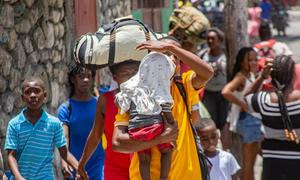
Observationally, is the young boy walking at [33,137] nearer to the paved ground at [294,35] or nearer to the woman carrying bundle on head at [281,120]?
the woman carrying bundle on head at [281,120]

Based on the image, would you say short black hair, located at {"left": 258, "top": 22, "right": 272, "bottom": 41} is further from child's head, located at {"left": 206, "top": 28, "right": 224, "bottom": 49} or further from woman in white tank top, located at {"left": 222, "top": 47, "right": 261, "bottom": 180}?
woman in white tank top, located at {"left": 222, "top": 47, "right": 261, "bottom": 180}

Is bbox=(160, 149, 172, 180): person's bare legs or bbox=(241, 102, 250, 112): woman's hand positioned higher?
bbox=(160, 149, 172, 180): person's bare legs

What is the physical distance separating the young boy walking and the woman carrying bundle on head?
5.13 feet

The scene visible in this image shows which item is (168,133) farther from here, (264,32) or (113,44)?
(264,32)

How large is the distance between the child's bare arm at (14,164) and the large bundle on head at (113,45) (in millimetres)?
1306

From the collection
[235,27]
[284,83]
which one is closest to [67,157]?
[284,83]

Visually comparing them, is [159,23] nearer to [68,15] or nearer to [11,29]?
[68,15]

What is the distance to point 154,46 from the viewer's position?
14.3 ft

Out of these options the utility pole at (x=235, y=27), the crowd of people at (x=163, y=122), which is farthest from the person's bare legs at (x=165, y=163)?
the utility pole at (x=235, y=27)

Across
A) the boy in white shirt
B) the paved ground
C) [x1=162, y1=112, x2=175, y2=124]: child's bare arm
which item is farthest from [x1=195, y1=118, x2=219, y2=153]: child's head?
the paved ground

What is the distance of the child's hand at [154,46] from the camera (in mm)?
4363

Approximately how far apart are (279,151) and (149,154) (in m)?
2.05

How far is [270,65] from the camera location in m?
6.38

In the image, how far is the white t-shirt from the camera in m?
6.11
